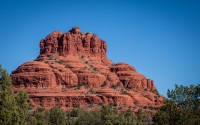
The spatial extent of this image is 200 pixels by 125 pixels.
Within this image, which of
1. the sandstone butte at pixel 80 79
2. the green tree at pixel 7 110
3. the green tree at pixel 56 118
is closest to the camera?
the green tree at pixel 7 110

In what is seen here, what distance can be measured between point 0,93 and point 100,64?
9860cm

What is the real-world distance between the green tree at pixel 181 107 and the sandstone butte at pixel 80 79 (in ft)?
203

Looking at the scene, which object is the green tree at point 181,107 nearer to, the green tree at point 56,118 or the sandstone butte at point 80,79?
the green tree at point 56,118

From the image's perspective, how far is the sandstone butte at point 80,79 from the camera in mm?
122562

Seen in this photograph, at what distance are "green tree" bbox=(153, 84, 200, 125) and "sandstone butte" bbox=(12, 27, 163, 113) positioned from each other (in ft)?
203

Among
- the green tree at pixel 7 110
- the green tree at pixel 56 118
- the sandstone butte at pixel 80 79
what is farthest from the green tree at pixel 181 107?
the sandstone butte at pixel 80 79

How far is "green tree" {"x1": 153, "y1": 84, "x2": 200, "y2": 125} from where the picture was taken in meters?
53.6

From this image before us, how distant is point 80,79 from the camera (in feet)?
446

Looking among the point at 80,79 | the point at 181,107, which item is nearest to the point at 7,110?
the point at 181,107

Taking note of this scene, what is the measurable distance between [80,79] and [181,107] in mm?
83244

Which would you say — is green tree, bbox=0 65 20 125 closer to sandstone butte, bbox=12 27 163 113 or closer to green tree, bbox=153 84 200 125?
green tree, bbox=153 84 200 125

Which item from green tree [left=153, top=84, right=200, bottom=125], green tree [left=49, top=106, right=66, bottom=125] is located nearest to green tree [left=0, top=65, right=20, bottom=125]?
green tree [left=153, top=84, right=200, bottom=125]

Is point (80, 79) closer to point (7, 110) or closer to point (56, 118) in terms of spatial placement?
point (56, 118)

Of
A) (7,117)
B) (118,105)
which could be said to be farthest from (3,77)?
(118,105)
